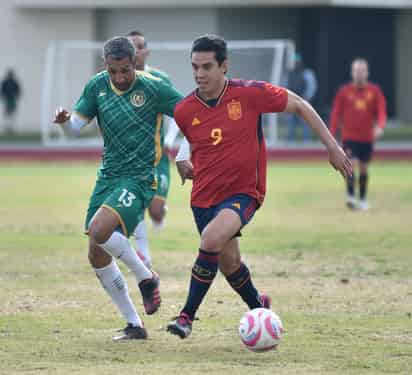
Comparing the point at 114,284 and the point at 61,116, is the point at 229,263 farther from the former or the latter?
the point at 61,116

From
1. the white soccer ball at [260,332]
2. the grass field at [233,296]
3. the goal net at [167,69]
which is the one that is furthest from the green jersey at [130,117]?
the goal net at [167,69]

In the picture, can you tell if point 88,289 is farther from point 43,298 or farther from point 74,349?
point 74,349

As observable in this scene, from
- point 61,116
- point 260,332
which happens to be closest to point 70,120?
point 61,116

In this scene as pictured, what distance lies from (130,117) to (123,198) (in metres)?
0.59

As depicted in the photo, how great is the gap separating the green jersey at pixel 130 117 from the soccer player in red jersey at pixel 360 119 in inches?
363

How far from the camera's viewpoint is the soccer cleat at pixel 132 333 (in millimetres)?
7543

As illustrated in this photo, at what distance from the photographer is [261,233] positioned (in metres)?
14.2

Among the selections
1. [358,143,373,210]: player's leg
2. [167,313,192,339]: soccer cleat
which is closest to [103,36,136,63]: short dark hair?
[167,313,192,339]: soccer cleat

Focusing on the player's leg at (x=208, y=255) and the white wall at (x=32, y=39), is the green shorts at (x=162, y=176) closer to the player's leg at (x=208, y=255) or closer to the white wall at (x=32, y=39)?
the player's leg at (x=208, y=255)

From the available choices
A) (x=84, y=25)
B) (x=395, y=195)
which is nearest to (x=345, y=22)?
(x=84, y=25)

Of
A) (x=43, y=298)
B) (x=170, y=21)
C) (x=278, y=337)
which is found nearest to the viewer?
(x=278, y=337)

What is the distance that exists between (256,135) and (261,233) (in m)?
6.88

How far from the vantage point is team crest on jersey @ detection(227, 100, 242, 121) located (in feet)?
23.9

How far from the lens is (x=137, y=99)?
7.79 metres
